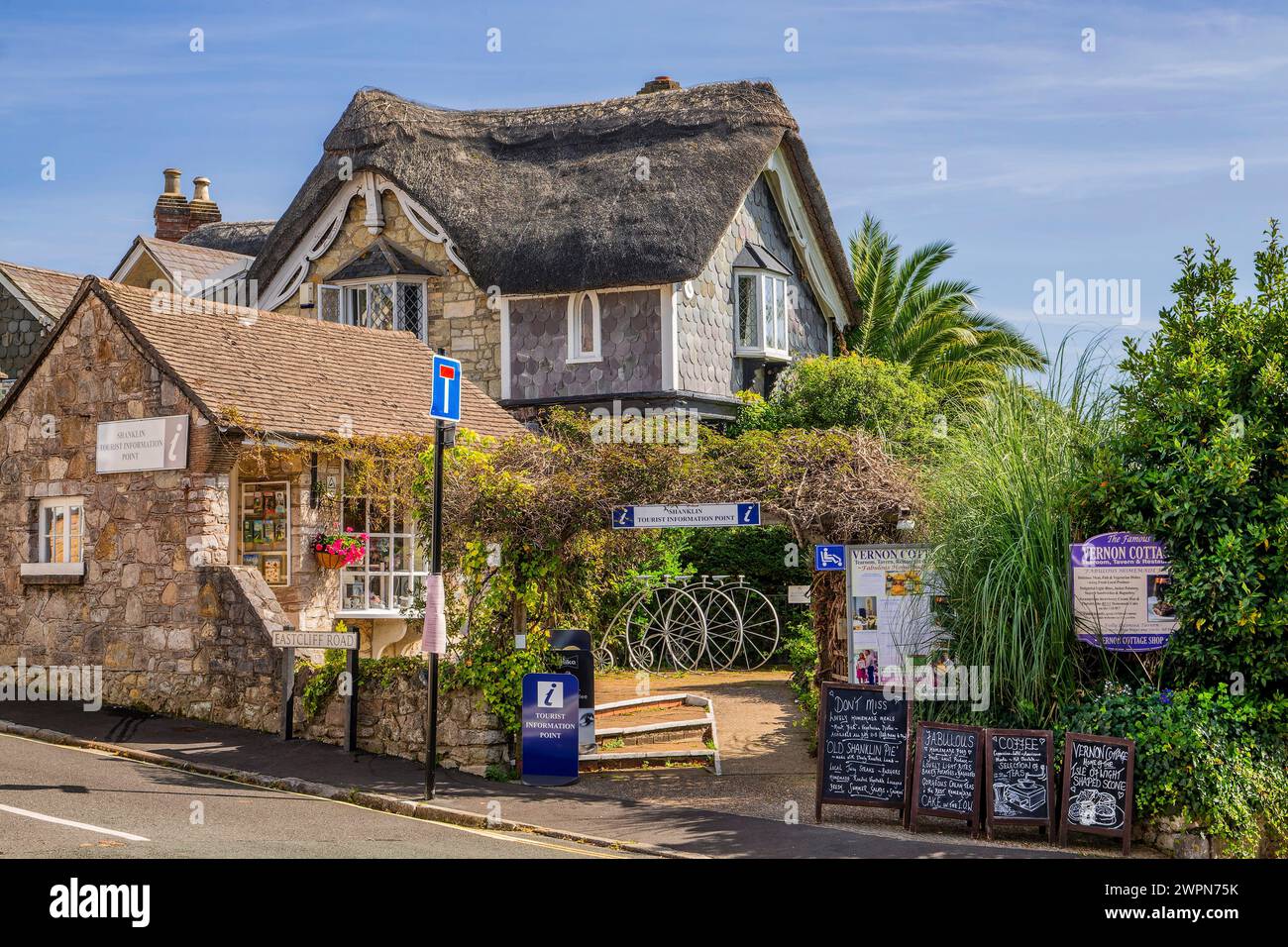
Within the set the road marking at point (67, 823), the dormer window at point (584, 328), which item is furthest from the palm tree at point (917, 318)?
the road marking at point (67, 823)

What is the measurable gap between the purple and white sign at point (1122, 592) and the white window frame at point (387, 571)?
8404 mm

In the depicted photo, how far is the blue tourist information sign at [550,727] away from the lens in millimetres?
12719

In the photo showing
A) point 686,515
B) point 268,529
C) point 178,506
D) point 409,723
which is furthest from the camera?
point 268,529

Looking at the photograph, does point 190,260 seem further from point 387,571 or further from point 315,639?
point 315,639

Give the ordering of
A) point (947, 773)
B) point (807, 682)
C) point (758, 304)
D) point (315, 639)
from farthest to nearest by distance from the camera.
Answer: point (758, 304)
point (807, 682)
point (315, 639)
point (947, 773)

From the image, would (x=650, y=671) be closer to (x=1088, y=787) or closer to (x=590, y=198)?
(x=590, y=198)

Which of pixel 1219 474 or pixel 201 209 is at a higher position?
pixel 201 209

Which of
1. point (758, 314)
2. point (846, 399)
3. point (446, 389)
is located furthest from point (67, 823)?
point (758, 314)

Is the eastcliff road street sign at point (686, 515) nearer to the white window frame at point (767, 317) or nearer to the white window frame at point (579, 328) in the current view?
the white window frame at point (579, 328)

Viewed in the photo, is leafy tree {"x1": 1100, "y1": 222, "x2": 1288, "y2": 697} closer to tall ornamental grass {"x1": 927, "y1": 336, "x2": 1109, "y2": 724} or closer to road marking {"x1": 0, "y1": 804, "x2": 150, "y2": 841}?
tall ornamental grass {"x1": 927, "y1": 336, "x2": 1109, "y2": 724}

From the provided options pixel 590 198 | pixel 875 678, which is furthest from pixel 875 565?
pixel 590 198

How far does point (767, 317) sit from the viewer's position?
88.2ft

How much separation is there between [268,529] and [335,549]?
91 centimetres

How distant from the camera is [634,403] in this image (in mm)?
24688
